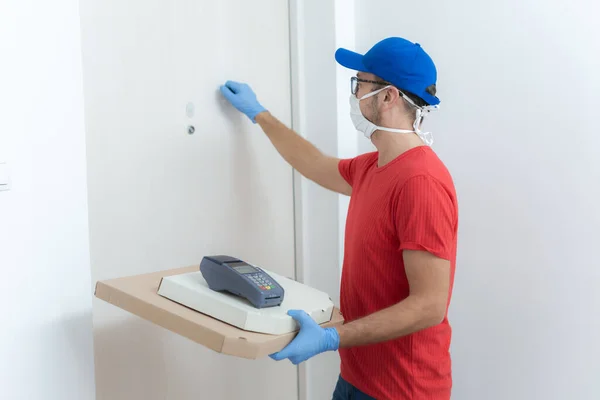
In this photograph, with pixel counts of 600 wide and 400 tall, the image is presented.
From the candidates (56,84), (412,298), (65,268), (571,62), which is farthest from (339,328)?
(571,62)

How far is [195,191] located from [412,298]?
2.22 feet

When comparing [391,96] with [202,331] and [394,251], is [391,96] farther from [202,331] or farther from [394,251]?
[202,331]

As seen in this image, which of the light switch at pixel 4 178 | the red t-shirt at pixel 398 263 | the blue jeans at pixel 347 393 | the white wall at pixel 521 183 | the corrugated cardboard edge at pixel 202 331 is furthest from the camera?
the white wall at pixel 521 183

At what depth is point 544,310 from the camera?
1.64 m

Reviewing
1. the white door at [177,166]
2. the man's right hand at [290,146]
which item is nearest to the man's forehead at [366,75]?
the man's right hand at [290,146]

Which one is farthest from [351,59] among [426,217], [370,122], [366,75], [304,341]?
[304,341]

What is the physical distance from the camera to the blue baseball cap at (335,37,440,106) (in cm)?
134

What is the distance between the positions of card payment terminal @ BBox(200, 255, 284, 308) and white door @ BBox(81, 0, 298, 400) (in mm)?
359

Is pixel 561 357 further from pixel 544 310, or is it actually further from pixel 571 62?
pixel 571 62

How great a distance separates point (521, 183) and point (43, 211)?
1211 mm

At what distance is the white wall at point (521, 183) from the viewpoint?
61.4 inches

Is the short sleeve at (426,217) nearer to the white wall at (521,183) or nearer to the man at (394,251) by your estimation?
the man at (394,251)

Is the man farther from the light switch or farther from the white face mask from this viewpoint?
the light switch

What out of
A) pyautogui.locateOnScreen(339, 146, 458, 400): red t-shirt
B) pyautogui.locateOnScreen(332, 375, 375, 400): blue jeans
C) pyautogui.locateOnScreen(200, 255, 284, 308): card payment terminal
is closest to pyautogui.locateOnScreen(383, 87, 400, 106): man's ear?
pyautogui.locateOnScreen(339, 146, 458, 400): red t-shirt
